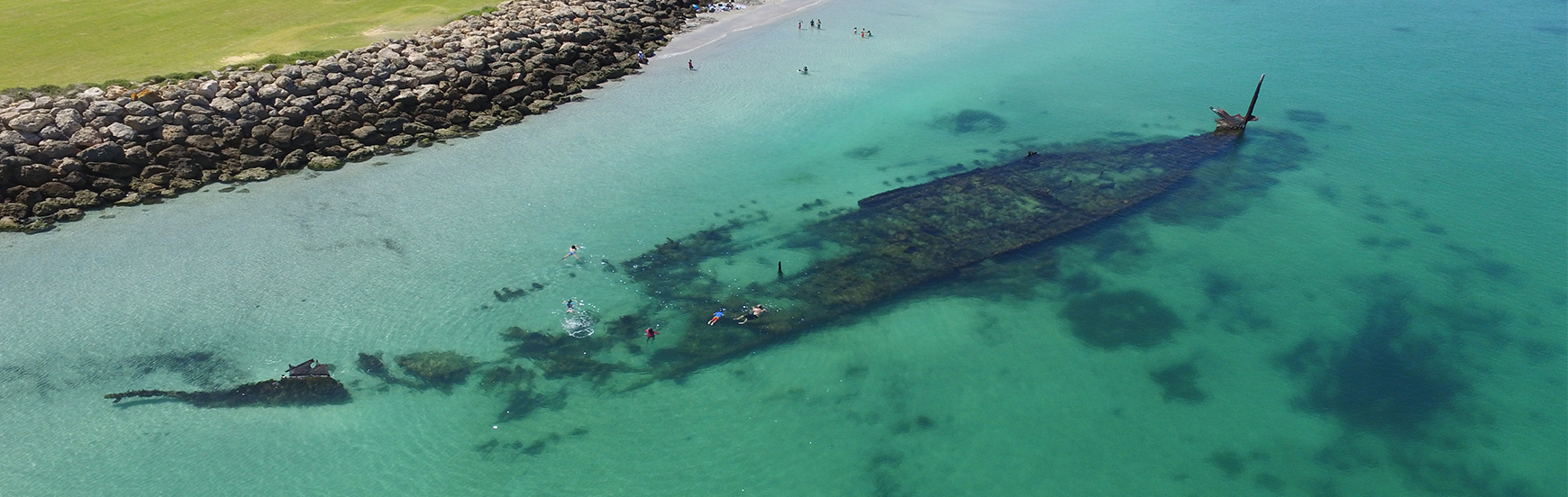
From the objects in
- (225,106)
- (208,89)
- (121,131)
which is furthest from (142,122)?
(208,89)

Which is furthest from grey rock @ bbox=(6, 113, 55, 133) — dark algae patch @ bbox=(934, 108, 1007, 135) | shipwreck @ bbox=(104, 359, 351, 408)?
dark algae patch @ bbox=(934, 108, 1007, 135)

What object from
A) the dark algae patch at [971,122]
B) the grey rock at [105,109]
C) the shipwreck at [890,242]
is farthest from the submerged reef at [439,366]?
the dark algae patch at [971,122]

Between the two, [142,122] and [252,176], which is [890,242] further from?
[142,122]

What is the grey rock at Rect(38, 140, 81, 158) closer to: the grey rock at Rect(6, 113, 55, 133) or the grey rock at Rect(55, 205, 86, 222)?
the grey rock at Rect(6, 113, 55, 133)

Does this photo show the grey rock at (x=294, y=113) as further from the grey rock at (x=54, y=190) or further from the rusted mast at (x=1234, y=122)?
the rusted mast at (x=1234, y=122)

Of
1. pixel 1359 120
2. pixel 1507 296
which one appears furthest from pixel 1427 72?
pixel 1507 296
